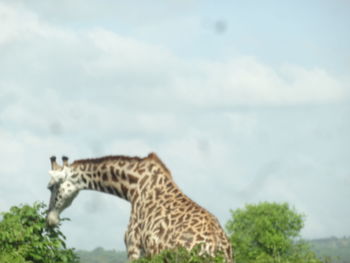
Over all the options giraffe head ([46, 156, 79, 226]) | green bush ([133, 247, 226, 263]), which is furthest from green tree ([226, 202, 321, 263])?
green bush ([133, 247, 226, 263])

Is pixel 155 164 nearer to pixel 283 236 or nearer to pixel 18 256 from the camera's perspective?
pixel 18 256

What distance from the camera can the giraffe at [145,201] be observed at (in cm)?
1425

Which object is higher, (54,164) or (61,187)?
(54,164)

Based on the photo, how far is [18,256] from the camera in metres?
16.0

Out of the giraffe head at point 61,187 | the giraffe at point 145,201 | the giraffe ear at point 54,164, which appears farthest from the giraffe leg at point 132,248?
the giraffe ear at point 54,164

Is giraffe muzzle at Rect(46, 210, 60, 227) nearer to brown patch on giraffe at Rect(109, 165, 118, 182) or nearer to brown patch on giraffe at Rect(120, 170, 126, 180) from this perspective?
brown patch on giraffe at Rect(109, 165, 118, 182)

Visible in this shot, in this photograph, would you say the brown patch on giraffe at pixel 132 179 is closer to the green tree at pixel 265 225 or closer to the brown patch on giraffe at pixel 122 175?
the brown patch on giraffe at pixel 122 175

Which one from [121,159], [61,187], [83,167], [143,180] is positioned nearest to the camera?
[143,180]

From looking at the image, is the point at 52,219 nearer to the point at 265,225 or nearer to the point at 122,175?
the point at 122,175

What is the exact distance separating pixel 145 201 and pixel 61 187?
121 inches

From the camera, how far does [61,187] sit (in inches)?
727

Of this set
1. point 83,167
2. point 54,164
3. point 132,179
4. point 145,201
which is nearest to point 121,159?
point 132,179

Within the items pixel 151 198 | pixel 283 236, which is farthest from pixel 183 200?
pixel 283 236

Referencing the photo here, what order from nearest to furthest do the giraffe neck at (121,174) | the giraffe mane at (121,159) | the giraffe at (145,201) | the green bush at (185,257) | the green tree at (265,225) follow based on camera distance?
the green bush at (185,257), the giraffe at (145,201), the giraffe neck at (121,174), the giraffe mane at (121,159), the green tree at (265,225)
